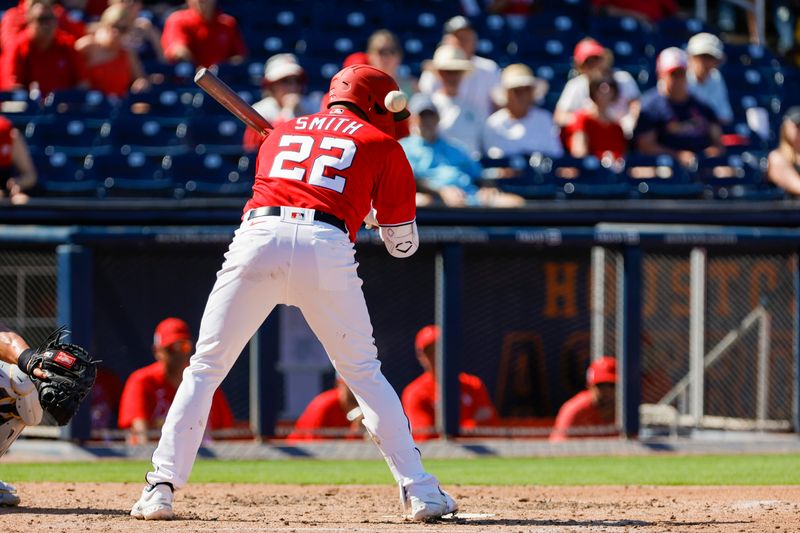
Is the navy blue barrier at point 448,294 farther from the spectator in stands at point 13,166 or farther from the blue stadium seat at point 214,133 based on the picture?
the blue stadium seat at point 214,133

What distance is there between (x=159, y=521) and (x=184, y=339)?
2.88 m

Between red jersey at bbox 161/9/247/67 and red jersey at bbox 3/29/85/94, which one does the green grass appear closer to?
red jersey at bbox 3/29/85/94

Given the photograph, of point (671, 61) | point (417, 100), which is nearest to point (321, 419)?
point (417, 100)

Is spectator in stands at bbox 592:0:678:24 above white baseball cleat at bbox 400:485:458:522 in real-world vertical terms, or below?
above

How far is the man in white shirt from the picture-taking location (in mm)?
9719

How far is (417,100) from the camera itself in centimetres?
941

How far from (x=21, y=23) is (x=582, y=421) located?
5473 millimetres

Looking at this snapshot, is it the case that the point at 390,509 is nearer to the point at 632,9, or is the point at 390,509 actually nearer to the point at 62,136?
the point at 62,136

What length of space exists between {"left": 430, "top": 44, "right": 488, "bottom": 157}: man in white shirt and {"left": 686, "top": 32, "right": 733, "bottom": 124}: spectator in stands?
186 cm

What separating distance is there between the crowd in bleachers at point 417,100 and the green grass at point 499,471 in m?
1.92

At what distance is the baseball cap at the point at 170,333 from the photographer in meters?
7.39

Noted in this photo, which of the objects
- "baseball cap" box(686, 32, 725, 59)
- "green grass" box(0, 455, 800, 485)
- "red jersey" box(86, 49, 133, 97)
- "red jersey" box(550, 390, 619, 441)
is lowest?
"green grass" box(0, 455, 800, 485)

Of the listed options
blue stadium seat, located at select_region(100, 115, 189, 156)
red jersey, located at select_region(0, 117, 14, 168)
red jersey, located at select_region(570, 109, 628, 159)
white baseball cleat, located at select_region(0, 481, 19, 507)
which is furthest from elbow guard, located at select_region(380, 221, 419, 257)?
red jersey, located at select_region(570, 109, 628, 159)

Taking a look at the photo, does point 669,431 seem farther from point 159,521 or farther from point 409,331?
point 159,521
